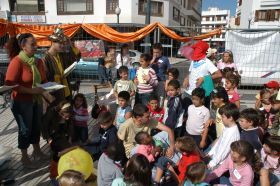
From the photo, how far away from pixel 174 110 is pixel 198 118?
0.42 metres

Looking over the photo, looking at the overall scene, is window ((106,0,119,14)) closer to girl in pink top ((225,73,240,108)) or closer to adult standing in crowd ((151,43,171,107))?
adult standing in crowd ((151,43,171,107))

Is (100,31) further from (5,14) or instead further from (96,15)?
(5,14)

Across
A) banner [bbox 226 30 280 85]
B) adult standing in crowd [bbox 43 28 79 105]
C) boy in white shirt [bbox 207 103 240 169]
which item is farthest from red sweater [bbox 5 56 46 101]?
banner [bbox 226 30 280 85]

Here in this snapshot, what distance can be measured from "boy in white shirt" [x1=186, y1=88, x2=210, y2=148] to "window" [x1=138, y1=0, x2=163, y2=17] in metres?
25.6

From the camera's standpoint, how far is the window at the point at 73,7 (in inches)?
1137

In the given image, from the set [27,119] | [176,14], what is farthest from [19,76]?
[176,14]

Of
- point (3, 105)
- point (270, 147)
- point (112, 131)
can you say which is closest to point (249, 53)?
point (270, 147)

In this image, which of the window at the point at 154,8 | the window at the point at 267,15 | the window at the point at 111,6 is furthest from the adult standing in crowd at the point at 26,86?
the window at the point at 267,15

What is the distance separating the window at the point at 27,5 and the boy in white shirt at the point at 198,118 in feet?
94.1

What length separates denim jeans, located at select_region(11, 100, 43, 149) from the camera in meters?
3.92

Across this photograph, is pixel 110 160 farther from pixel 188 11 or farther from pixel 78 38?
pixel 188 11

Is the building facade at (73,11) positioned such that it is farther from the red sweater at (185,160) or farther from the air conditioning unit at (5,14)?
the red sweater at (185,160)

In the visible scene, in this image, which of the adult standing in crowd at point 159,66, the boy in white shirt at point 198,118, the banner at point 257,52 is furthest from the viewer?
the banner at point 257,52

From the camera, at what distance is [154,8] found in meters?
30.4
